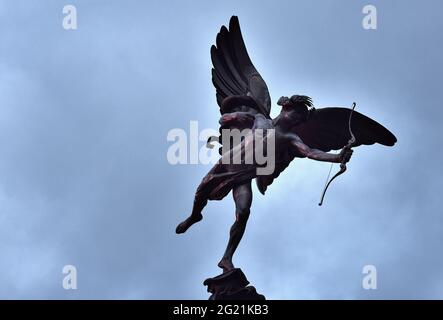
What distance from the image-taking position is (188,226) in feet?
74.7

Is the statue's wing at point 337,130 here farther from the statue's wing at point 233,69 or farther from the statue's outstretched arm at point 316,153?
the statue's wing at point 233,69

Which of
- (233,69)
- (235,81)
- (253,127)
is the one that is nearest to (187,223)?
(253,127)

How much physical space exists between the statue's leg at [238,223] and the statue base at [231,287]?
323 millimetres

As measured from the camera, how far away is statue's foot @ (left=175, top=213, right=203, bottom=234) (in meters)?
22.7

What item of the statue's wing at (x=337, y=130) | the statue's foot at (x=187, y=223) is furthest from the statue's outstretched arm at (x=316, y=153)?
the statue's foot at (x=187, y=223)

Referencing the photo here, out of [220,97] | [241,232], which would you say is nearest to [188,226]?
[241,232]

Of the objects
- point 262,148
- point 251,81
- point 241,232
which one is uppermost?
point 251,81

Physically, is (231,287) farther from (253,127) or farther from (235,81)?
(235,81)

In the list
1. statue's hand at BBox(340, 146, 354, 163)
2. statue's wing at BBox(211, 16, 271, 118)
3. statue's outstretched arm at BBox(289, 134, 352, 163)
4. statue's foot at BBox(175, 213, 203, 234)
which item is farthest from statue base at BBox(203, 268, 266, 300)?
statue's wing at BBox(211, 16, 271, 118)

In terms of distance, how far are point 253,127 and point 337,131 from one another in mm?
1747
